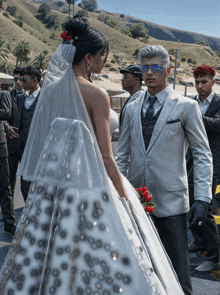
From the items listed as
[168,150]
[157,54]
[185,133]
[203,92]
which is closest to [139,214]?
[168,150]

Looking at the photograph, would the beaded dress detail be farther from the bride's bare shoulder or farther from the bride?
the bride's bare shoulder

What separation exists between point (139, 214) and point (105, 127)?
547 mm

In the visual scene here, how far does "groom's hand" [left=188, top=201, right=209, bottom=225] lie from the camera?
2449 millimetres

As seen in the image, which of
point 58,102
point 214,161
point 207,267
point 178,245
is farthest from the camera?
point 214,161

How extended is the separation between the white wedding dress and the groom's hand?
1.23 feet

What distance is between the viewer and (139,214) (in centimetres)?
219

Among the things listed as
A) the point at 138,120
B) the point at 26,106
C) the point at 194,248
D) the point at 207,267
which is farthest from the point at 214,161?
the point at 26,106

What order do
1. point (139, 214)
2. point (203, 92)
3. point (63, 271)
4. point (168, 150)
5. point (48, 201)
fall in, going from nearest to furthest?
point (63, 271), point (48, 201), point (139, 214), point (168, 150), point (203, 92)

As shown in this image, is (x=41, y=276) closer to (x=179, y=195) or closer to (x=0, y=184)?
(x=179, y=195)

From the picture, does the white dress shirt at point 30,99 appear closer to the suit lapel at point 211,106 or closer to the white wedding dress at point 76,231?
the suit lapel at point 211,106

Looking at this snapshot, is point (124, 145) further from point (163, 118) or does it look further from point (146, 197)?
point (146, 197)

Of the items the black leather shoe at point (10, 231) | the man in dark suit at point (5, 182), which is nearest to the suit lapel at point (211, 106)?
the man in dark suit at point (5, 182)

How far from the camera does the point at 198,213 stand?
247 centimetres

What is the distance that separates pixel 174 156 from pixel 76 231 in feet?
3.40
